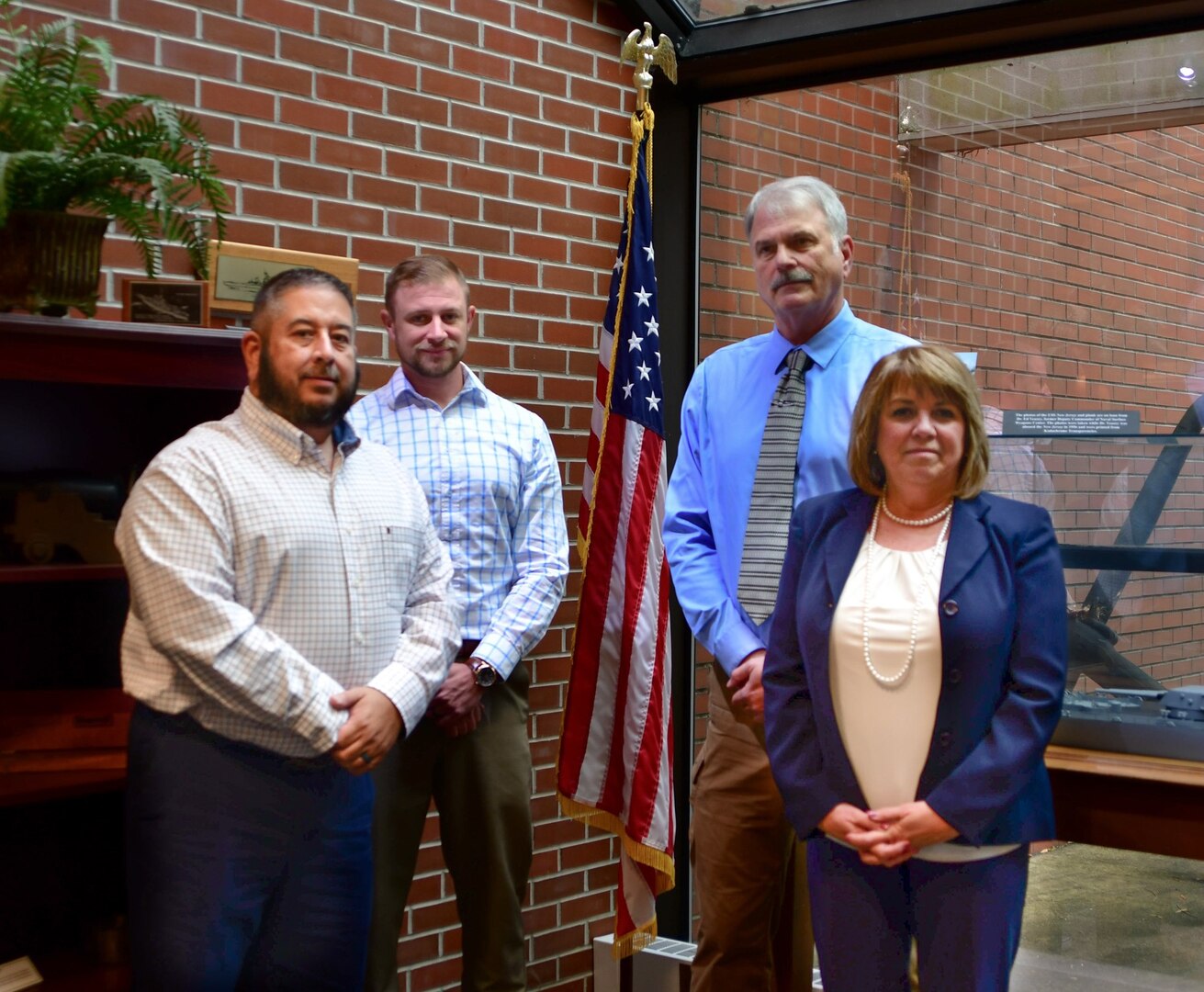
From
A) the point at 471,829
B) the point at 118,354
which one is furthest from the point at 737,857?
the point at 118,354

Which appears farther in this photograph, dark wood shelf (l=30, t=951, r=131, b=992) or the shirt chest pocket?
dark wood shelf (l=30, t=951, r=131, b=992)

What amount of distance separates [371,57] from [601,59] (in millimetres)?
741

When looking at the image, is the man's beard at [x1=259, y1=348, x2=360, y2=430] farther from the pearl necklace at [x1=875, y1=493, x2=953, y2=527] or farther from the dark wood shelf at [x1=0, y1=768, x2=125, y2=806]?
the pearl necklace at [x1=875, y1=493, x2=953, y2=527]

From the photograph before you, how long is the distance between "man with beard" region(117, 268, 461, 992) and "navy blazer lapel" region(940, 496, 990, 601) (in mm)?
922

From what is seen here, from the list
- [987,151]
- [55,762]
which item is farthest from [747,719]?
[987,151]

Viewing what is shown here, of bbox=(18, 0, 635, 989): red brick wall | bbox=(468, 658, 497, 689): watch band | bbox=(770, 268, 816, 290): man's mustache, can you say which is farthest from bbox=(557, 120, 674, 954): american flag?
bbox=(770, 268, 816, 290): man's mustache

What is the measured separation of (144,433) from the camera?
2809 mm

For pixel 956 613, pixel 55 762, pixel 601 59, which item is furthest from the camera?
pixel 601 59

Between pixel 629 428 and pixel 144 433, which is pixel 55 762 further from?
pixel 629 428

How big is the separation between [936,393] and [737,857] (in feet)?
3.56

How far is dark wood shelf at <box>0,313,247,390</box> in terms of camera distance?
233 centimetres

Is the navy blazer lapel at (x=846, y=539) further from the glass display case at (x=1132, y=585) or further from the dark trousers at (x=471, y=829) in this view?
the dark trousers at (x=471, y=829)

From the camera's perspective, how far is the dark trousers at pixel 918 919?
2.07 meters

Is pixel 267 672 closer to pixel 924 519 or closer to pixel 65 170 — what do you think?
pixel 65 170
